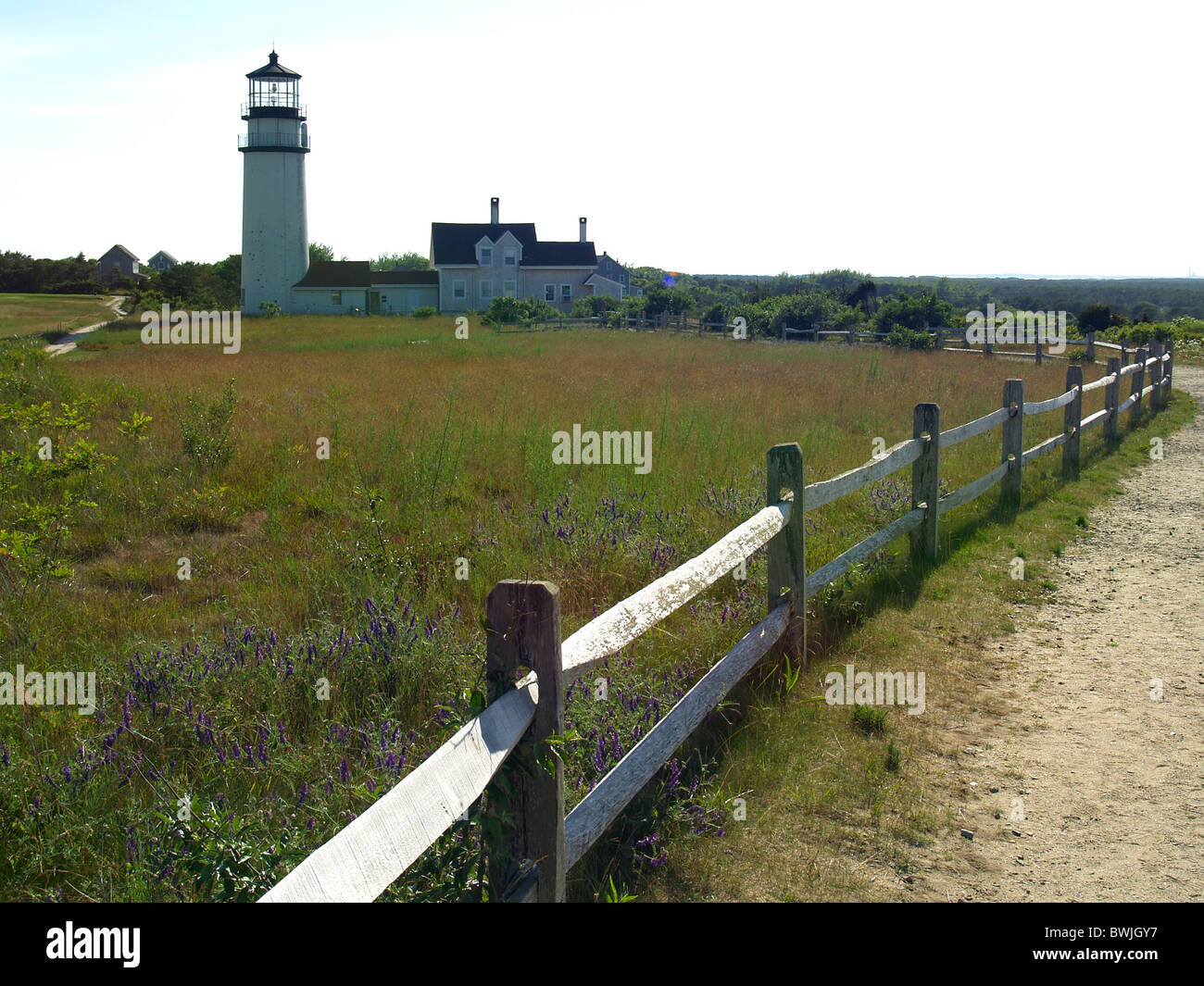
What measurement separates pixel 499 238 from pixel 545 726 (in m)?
63.6

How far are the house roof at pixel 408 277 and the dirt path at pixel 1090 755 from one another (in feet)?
189

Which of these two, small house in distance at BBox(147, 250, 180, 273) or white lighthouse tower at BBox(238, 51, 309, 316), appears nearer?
white lighthouse tower at BBox(238, 51, 309, 316)

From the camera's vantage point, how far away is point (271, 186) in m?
48.6

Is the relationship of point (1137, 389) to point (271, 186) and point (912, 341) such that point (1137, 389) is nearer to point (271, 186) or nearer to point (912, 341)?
point (912, 341)

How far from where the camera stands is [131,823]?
11.4 feet

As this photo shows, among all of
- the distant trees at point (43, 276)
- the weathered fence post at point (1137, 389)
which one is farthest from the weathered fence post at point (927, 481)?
the distant trees at point (43, 276)

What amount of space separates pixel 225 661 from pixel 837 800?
3111 mm

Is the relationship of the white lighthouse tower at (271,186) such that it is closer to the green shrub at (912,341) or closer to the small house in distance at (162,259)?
the green shrub at (912,341)

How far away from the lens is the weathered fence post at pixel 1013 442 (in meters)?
9.75

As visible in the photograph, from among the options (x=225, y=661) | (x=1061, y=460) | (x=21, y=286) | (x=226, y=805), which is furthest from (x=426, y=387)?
(x=21, y=286)

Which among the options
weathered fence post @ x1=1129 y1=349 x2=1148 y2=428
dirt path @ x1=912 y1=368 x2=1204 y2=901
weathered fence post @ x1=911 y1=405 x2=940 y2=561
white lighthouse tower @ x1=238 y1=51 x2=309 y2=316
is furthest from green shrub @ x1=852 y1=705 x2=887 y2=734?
white lighthouse tower @ x1=238 y1=51 x2=309 y2=316

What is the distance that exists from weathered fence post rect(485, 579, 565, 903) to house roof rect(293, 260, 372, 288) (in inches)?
2206

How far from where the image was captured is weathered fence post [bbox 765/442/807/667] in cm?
541

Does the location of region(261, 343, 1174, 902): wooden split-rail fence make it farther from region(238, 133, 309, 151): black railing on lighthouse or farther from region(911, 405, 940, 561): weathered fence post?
region(238, 133, 309, 151): black railing on lighthouse
